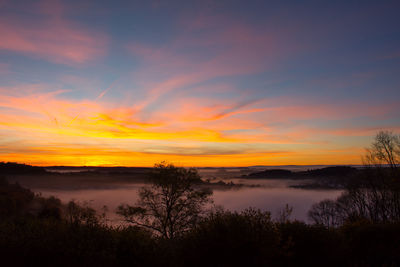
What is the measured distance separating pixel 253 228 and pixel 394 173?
108 feet

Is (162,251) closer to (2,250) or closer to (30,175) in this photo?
(2,250)

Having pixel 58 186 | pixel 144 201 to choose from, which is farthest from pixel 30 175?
pixel 144 201

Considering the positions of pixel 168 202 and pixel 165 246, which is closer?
pixel 165 246

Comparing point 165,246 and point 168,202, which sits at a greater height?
point 165,246

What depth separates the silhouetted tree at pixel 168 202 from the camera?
97.6ft

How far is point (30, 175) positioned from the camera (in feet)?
446

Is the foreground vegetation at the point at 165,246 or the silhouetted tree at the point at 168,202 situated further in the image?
the silhouetted tree at the point at 168,202

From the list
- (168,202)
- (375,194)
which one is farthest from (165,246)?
(375,194)

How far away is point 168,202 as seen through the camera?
100ft

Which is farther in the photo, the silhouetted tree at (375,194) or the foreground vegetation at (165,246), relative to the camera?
the silhouetted tree at (375,194)

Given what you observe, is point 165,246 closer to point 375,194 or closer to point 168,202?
point 168,202

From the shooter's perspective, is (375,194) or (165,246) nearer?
(165,246)

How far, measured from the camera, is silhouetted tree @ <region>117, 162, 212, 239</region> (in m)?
29.7

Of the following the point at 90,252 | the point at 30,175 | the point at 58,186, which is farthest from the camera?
the point at 58,186
